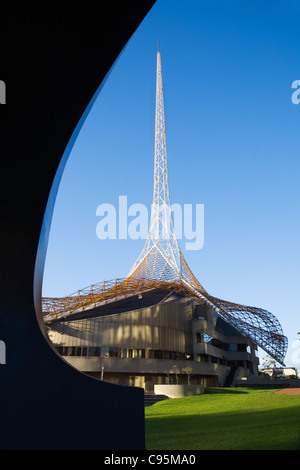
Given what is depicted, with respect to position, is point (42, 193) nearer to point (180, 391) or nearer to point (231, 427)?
point (231, 427)

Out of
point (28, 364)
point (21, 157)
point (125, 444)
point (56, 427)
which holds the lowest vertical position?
point (125, 444)

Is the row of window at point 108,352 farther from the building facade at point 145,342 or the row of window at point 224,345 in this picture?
the row of window at point 224,345

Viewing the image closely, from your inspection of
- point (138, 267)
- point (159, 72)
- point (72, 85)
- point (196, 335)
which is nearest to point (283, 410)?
point (72, 85)

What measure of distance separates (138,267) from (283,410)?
38984 millimetres

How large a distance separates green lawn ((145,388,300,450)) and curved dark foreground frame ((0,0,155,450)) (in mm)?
6483

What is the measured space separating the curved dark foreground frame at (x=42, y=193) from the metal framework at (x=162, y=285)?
125 feet

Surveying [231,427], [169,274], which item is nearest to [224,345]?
[169,274]

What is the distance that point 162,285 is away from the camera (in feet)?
149

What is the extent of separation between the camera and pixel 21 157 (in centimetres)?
568

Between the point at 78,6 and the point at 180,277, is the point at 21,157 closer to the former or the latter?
the point at 78,6

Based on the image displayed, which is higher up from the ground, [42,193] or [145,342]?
[42,193]

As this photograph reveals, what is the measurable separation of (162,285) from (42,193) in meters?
40.5

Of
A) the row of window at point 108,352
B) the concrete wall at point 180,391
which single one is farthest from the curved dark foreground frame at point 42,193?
the row of window at point 108,352

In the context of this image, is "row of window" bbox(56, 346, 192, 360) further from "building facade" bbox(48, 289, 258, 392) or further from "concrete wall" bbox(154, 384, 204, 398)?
"concrete wall" bbox(154, 384, 204, 398)
